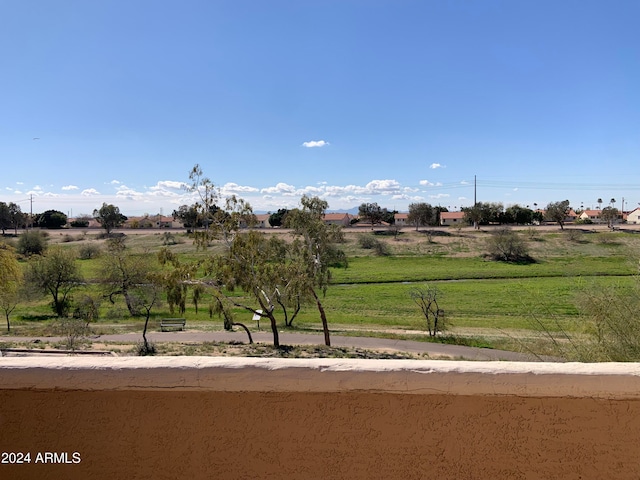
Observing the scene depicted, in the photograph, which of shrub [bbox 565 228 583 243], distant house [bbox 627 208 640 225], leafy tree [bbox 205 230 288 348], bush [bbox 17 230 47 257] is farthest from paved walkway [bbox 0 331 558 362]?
distant house [bbox 627 208 640 225]

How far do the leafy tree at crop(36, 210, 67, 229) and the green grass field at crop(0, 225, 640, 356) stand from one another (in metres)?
30.5

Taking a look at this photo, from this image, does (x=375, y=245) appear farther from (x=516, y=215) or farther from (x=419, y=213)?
(x=516, y=215)

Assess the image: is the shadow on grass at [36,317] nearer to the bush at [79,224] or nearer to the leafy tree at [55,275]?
the leafy tree at [55,275]

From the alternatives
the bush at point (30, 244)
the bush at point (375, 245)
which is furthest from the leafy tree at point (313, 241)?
the bush at point (30, 244)

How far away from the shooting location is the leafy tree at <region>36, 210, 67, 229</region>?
117188 millimetres

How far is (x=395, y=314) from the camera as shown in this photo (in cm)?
4322

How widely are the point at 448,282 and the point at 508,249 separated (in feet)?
61.3

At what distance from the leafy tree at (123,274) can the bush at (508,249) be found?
164ft

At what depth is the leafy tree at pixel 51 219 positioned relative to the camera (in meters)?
117

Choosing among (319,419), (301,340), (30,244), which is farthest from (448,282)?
(319,419)

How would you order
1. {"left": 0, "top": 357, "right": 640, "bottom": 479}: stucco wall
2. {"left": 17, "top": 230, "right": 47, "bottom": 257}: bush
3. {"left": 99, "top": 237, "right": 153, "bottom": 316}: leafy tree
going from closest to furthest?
{"left": 0, "top": 357, "right": 640, "bottom": 479}: stucco wall → {"left": 99, "top": 237, "right": 153, "bottom": 316}: leafy tree → {"left": 17, "top": 230, "right": 47, "bottom": 257}: bush

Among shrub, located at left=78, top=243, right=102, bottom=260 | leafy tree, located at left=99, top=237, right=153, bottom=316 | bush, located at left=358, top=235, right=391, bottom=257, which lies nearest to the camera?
leafy tree, located at left=99, top=237, right=153, bottom=316

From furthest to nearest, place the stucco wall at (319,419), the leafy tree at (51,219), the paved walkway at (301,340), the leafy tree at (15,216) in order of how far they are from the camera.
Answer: the leafy tree at (51,219) < the leafy tree at (15,216) < the paved walkway at (301,340) < the stucco wall at (319,419)

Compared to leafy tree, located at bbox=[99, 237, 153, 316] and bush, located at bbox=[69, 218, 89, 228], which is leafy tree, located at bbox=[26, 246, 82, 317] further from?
bush, located at bbox=[69, 218, 89, 228]
